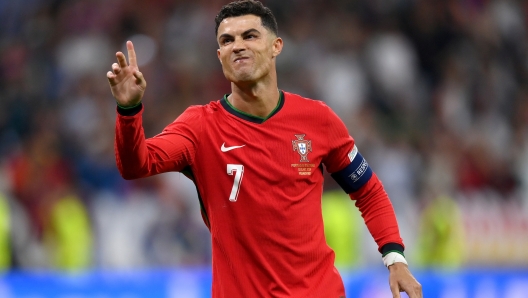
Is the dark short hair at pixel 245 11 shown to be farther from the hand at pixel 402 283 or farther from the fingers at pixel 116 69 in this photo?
the hand at pixel 402 283

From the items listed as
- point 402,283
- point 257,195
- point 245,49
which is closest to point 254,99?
point 245,49

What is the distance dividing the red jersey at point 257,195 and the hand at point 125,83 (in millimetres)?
374

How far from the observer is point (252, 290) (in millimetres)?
4281

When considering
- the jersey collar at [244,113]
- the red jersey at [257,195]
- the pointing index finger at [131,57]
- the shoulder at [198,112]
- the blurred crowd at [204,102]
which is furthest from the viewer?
the blurred crowd at [204,102]

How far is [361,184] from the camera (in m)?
4.75

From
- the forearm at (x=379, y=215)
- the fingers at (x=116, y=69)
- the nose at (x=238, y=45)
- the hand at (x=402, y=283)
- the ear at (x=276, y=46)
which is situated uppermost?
the ear at (x=276, y=46)

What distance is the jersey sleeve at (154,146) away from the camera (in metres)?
3.81

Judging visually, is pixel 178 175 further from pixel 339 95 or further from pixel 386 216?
pixel 386 216

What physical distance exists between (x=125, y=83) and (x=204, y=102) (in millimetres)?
7679

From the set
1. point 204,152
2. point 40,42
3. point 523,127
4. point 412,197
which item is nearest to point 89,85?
point 40,42

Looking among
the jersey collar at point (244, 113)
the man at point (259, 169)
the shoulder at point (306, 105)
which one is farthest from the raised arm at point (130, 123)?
the shoulder at point (306, 105)

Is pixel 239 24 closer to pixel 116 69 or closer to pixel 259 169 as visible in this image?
pixel 259 169

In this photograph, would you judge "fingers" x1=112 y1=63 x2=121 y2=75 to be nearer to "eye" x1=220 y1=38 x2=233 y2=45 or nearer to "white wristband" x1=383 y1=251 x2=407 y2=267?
"eye" x1=220 y1=38 x2=233 y2=45

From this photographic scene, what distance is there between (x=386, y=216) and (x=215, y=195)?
91 centimetres
